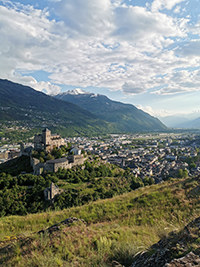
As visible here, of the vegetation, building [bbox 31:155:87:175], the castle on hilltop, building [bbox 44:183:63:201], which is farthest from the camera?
the castle on hilltop

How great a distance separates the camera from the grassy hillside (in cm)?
398

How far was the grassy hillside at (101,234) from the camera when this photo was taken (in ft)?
13.1

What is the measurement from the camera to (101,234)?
5.73 metres

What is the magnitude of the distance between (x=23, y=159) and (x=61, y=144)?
40.2 feet

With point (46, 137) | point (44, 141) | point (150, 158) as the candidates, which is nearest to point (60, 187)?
point (44, 141)

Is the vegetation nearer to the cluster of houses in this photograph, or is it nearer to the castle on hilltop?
the castle on hilltop

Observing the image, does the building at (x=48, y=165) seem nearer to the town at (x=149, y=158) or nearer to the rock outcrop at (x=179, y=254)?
the town at (x=149, y=158)

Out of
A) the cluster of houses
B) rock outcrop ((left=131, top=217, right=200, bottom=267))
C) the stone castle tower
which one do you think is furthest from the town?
rock outcrop ((left=131, top=217, right=200, bottom=267))

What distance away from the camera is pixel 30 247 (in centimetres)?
450

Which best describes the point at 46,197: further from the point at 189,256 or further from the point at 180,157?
the point at 180,157

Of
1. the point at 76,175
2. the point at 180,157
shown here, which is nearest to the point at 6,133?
the point at 76,175

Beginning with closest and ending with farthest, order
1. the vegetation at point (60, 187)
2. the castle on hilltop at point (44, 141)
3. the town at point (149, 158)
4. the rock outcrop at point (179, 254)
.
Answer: the rock outcrop at point (179, 254), the vegetation at point (60, 187), the castle on hilltop at point (44, 141), the town at point (149, 158)

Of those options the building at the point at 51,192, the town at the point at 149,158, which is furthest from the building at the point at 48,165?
the building at the point at 51,192

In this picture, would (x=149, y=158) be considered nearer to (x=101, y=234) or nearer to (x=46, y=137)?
(x=46, y=137)
